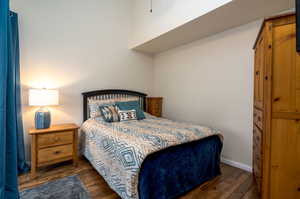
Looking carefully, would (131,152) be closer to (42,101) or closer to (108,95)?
(42,101)

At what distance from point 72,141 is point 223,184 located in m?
2.19

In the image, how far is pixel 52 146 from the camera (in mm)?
2236

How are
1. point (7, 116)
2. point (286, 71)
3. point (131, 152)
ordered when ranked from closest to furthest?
point (7, 116) → point (286, 71) → point (131, 152)

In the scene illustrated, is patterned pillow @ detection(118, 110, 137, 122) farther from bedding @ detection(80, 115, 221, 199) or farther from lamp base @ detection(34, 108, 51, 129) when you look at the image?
lamp base @ detection(34, 108, 51, 129)

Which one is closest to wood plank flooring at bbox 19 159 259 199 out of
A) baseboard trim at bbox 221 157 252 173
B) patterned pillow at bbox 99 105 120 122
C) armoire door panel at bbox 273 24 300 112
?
baseboard trim at bbox 221 157 252 173

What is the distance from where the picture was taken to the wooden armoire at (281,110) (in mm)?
1333

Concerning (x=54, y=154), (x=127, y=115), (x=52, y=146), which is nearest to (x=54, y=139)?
(x=52, y=146)

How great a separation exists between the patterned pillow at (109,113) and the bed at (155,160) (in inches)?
12.8

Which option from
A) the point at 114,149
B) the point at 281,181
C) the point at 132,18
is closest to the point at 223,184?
the point at 281,181

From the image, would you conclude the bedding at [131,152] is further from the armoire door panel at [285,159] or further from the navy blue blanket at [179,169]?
the armoire door panel at [285,159]

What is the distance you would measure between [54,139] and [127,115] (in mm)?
1136

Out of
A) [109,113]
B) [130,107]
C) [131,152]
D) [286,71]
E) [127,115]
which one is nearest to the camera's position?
[286,71]

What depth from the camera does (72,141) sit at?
2.39 meters

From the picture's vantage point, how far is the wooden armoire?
133 cm
